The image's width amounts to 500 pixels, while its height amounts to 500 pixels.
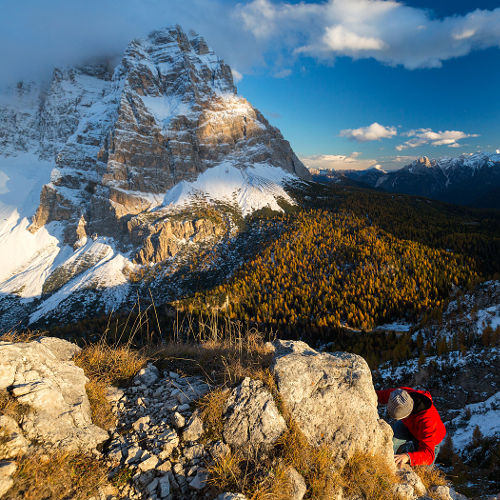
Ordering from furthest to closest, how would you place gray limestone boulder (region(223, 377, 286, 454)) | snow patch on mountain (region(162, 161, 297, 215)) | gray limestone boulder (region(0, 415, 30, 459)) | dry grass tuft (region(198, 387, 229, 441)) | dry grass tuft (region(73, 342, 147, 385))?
1. snow patch on mountain (region(162, 161, 297, 215))
2. dry grass tuft (region(73, 342, 147, 385))
3. dry grass tuft (region(198, 387, 229, 441))
4. gray limestone boulder (region(223, 377, 286, 454))
5. gray limestone boulder (region(0, 415, 30, 459))

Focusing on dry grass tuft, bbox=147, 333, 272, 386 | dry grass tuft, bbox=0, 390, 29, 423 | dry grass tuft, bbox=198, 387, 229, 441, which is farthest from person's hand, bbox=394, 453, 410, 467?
dry grass tuft, bbox=0, 390, 29, 423

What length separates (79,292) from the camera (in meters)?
120

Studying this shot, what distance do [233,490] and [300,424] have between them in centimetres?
157

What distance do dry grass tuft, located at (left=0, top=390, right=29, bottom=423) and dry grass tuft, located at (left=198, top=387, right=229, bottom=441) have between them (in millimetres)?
2507

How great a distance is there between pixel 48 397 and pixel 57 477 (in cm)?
133

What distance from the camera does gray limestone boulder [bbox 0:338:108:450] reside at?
3.53m

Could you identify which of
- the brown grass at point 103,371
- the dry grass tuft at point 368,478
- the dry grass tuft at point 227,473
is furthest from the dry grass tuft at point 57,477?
the dry grass tuft at point 368,478

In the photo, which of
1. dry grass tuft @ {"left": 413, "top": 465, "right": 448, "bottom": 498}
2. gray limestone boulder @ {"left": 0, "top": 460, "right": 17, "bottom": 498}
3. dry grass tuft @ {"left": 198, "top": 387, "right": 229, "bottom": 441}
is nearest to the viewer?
gray limestone boulder @ {"left": 0, "top": 460, "right": 17, "bottom": 498}

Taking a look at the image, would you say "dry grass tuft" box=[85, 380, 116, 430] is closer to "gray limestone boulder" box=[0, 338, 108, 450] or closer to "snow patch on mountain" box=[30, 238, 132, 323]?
"gray limestone boulder" box=[0, 338, 108, 450]

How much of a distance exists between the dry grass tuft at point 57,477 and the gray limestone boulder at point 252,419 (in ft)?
6.05

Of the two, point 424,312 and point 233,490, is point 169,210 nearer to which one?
point 424,312

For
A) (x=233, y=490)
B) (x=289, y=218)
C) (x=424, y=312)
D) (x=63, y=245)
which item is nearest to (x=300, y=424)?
(x=233, y=490)

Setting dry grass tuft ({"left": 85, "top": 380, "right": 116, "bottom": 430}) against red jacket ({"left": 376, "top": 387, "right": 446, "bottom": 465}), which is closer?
dry grass tuft ({"left": 85, "top": 380, "right": 116, "bottom": 430})

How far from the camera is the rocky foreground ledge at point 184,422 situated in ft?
11.4
